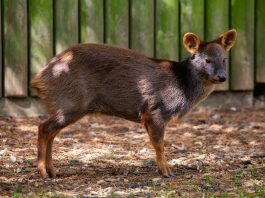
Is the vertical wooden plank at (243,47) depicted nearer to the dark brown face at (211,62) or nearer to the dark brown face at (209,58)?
the dark brown face at (209,58)

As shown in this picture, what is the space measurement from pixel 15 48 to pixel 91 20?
1129 mm

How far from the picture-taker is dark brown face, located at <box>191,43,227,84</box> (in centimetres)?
793

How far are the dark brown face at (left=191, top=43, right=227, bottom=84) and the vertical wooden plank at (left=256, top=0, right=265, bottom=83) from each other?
3.31 m

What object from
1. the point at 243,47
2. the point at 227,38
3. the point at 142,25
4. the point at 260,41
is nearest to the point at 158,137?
the point at 227,38

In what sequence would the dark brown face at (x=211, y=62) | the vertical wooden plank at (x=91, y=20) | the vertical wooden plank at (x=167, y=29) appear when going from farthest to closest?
the vertical wooden plank at (x=167, y=29)
the vertical wooden plank at (x=91, y=20)
the dark brown face at (x=211, y=62)

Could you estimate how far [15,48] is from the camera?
1004cm

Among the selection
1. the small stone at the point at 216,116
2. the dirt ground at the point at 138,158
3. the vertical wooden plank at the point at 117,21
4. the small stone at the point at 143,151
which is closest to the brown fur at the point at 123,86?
the dirt ground at the point at 138,158

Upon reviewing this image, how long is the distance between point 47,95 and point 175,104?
1355mm

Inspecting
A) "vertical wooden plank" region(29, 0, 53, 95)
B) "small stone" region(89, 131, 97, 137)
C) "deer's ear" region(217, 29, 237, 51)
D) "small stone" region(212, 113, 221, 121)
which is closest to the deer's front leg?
"deer's ear" region(217, 29, 237, 51)

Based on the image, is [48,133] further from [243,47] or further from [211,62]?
[243,47]

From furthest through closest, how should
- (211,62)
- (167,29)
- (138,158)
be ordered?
1. (167,29)
2. (138,158)
3. (211,62)

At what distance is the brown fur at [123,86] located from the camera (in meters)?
7.44

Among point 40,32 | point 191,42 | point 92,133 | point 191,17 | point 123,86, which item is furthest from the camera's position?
point 191,17

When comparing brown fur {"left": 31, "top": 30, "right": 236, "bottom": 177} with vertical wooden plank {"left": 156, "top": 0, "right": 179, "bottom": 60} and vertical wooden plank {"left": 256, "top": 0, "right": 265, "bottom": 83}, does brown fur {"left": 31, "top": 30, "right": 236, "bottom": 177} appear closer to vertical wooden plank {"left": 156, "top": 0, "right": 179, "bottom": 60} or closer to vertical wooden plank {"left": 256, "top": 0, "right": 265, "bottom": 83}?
vertical wooden plank {"left": 156, "top": 0, "right": 179, "bottom": 60}
